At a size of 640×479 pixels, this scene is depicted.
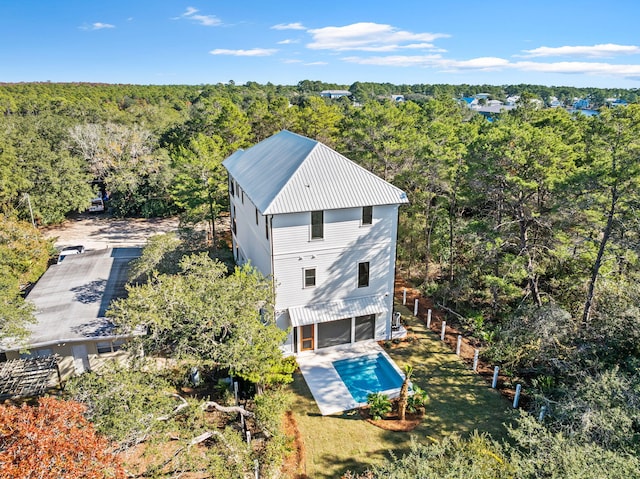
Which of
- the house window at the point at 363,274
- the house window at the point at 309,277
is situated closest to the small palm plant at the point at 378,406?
the house window at the point at 363,274

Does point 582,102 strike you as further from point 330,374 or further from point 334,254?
point 330,374

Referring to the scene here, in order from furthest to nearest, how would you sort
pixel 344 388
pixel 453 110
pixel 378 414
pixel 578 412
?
pixel 453 110, pixel 344 388, pixel 378 414, pixel 578 412

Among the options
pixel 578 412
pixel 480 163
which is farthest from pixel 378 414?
pixel 480 163

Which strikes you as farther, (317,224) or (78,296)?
(78,296)

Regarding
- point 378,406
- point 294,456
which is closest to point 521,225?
point 378,406

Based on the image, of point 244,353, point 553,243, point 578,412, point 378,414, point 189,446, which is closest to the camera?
point 189,446

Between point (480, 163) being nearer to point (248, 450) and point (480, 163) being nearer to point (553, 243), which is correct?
point (553, 243)
